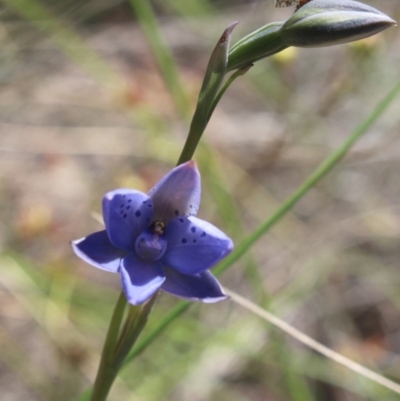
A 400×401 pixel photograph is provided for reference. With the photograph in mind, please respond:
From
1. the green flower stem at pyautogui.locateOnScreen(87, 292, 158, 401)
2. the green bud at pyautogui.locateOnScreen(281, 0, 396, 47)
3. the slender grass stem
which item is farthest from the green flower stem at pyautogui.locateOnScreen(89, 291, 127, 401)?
the green bud at pyautogui.locateOnScreen(281, 0, 396, 47)

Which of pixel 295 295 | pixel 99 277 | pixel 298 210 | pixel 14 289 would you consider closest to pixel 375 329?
pixel 295 295

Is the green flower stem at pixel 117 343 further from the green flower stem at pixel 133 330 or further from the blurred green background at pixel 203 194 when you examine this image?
the blurred green background at pixel 203 194

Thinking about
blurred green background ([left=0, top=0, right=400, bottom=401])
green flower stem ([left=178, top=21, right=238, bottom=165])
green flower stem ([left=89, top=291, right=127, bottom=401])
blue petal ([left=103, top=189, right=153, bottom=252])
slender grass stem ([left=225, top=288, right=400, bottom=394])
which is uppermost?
Answer: green flower stem ([left=178, top=21, right=238, bottom=165])

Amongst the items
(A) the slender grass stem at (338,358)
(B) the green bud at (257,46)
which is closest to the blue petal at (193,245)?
(B) the green bud at (257,46)

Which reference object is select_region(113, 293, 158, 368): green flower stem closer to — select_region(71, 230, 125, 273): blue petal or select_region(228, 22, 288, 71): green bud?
select_region(71, 230, 125, 273): blue petal

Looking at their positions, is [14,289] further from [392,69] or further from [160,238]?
[392,69]

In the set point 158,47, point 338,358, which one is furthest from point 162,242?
point 158,47
